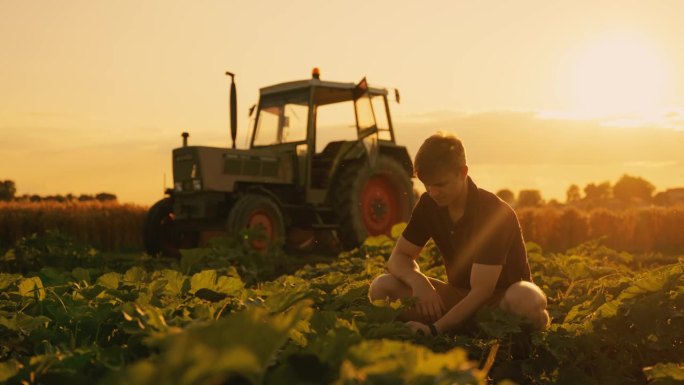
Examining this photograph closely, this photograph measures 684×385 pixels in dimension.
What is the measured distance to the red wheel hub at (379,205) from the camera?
1077cm

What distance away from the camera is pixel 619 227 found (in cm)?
1526

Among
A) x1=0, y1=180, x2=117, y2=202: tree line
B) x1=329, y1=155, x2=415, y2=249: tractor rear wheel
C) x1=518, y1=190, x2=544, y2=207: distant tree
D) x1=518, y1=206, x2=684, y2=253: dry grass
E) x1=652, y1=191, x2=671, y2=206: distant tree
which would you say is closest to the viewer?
x1=329, y1=155, x2=415, y2=249: tractor rear wheel

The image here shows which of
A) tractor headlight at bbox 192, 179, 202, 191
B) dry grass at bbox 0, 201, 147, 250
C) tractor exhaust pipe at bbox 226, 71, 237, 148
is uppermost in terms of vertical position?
tractor exhaust pipe at bbox 226, 71, 237, 148

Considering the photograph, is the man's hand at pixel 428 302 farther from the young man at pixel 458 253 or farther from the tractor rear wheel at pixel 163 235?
the tractor rear wheel at pixel 163 235

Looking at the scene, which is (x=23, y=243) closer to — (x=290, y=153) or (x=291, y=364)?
(x=290, y=153)

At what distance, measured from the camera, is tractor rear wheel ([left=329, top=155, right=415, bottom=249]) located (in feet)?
33.5

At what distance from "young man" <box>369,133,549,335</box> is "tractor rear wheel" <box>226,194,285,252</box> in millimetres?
4953

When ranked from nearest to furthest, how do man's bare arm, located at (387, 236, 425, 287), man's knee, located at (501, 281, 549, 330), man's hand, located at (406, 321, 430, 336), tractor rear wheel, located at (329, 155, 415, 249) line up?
man's hand, located at (406, 321, 430, 336) < man's knee, located at (501, 281, 549, 330) < man's bare arm, located at (387, 236, 425, 287) < tractor rear wheel, located at (329, 155, 415, 249)

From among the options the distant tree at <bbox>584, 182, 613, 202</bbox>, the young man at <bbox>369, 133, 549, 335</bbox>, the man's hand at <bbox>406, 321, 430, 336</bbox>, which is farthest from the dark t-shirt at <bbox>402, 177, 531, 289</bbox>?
the distant tree at <bbox>584, 182, 613, 202</bbox>

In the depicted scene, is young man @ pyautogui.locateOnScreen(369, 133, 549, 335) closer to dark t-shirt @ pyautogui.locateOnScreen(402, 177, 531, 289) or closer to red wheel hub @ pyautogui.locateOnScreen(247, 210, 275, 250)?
dark t-shirt @ pyautogui.locateOnScreen(402, 177, 531, 289)

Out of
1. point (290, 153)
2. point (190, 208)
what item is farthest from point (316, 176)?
point (190, 208)

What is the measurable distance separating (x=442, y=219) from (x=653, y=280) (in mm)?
1021

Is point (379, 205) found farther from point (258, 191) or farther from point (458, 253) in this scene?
point (458, 253)

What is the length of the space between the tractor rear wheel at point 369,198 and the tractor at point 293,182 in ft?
0.05
